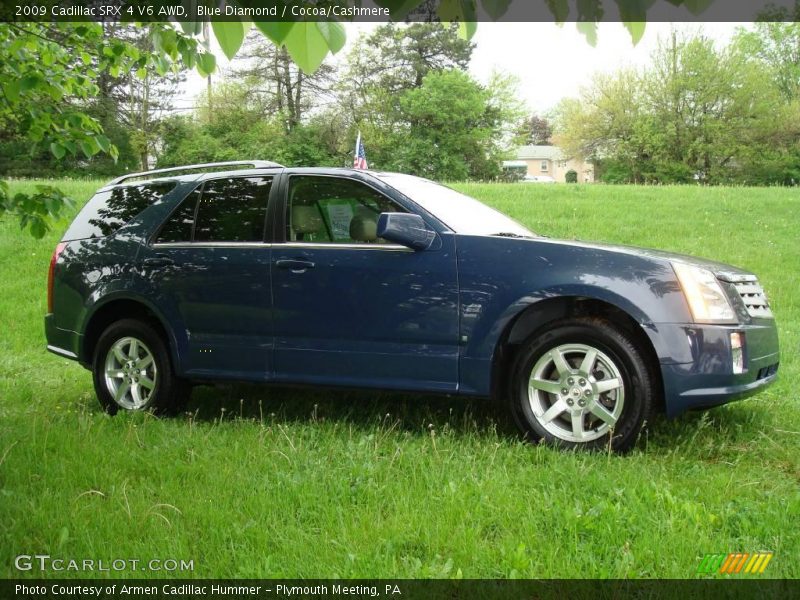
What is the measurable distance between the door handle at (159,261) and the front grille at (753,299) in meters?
3.71

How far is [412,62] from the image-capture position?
161 feet

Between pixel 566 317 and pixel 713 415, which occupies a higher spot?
pixel 566 317

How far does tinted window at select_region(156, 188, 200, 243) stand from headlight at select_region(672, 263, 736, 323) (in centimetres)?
333

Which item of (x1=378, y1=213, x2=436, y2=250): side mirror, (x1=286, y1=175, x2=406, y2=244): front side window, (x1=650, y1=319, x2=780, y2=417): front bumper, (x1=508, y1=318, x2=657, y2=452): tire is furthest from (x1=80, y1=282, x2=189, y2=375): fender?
(x1=650, y1=319, x2=780, y2=417): front bumper

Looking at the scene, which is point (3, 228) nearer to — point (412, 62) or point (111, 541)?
point (111, 541)

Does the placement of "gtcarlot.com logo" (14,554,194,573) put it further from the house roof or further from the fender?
the house roof

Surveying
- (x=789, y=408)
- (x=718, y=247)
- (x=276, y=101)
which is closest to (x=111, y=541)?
(x=789, y=408)

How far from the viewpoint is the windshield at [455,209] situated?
15.9 feet

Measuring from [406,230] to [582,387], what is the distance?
136 cm

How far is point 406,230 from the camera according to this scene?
178 inches

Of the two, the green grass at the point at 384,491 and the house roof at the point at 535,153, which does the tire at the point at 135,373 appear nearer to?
the green grass at the point at 384,491

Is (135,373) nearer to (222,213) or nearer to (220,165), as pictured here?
(222,213)

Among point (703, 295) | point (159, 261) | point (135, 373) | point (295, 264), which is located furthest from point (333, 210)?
point (703, 295)

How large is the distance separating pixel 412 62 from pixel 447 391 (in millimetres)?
47268
